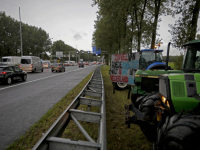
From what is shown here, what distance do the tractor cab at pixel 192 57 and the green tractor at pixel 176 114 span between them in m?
0.08

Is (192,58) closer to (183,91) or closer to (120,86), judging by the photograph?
(183,91)

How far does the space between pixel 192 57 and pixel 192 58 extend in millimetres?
28

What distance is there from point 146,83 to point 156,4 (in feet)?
40.3

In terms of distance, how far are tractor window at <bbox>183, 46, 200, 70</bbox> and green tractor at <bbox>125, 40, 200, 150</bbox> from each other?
9 cm

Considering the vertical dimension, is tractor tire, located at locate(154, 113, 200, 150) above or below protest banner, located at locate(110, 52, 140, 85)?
below

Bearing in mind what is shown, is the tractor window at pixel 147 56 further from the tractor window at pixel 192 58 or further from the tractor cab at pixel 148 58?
the tractor window at pixel 192 58

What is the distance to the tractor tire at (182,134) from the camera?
202cm

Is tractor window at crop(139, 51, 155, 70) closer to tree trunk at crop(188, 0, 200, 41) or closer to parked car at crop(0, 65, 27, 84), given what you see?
tree trunk at crop(188, 0, 200, 41)

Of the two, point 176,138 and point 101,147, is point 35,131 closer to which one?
point 101,147

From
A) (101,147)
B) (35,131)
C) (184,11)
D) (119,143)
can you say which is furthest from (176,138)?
(184,11)

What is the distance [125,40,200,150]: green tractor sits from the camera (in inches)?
81.0

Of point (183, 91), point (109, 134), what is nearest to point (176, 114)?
point (183, 91)

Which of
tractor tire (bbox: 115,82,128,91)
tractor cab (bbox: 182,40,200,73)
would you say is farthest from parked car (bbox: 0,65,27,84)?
tractor cab (bbox: 182,40,200,73)

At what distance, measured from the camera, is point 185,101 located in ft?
8.39
